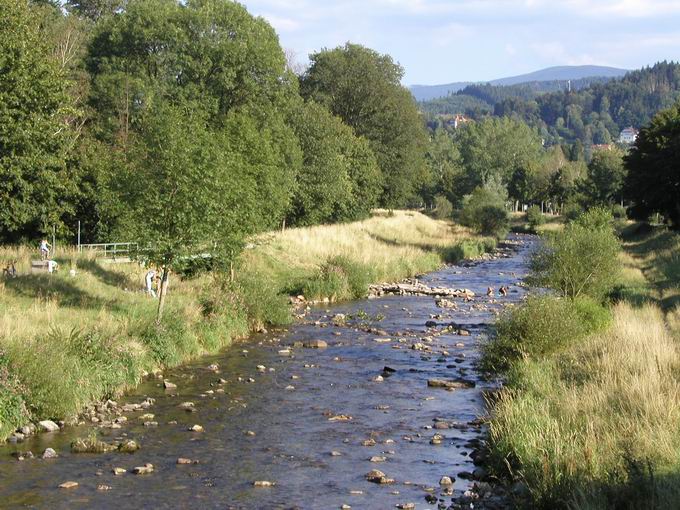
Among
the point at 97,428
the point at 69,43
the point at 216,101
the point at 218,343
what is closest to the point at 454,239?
the point at 216,101

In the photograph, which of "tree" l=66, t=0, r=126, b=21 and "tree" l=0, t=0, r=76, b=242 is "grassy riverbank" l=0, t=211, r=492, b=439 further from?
"tree" l=66, t=0, r=126, b=21

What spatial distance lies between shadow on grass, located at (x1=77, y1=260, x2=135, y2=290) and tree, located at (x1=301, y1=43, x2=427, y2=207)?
183 ft

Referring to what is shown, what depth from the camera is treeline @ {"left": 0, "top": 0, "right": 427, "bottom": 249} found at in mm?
29484

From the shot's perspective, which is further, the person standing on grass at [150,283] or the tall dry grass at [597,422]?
the person standing on grass at [150,283]

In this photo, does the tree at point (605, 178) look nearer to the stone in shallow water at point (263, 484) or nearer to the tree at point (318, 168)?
the tree at point (318, 168)

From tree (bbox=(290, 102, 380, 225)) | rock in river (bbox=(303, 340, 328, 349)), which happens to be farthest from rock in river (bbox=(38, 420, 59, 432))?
tree (bbox=(290, 102, 380, 225))

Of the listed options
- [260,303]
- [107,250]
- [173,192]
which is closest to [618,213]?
[107,250]

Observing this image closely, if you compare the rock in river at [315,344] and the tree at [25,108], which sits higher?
the tree at [25,108]

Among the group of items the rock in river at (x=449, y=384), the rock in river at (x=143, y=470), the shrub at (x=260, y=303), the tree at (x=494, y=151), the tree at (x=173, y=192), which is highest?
the tree at (x=494, y=151)

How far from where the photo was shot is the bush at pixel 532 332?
25281mm

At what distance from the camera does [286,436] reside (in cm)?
2020

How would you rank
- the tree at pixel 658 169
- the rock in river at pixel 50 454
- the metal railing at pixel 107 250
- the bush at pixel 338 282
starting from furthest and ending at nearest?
the tree at pixel 658 169 < the bush at pixel 338 282 < the metal railing at pixel 107 250 < the rock in river at pixel 50 454

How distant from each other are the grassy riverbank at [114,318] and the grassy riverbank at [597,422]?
1078 centimetres

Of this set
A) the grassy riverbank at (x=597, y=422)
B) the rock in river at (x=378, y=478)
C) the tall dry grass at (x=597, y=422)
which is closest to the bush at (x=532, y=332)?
the grassy riverbank at (x=597, y=422)
